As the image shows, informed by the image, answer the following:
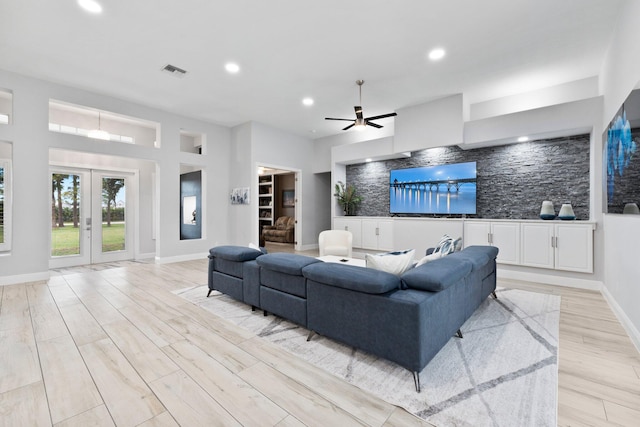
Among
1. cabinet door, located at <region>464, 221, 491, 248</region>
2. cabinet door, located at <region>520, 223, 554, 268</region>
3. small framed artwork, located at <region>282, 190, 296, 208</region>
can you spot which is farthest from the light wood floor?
small framed artwork, located at <region>282, 190, 296, 208</region>

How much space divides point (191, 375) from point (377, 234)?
17.1 ft

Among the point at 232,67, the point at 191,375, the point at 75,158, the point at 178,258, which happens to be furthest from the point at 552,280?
the point at 75,158

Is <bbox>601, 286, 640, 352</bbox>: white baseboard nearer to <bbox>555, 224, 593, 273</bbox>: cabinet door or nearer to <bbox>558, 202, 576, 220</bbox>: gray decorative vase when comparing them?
<bbox>555, 224, 593, 273</bbox>: cabinet door

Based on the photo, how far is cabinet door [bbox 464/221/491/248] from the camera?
4949mm

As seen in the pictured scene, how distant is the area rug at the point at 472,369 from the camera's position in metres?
1.60

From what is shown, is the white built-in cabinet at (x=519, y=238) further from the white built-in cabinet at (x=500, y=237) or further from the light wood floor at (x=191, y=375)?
the light wood floor at (x=191, y=375)

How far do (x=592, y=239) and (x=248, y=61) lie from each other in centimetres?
564

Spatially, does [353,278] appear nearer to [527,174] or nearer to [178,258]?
[527,174]

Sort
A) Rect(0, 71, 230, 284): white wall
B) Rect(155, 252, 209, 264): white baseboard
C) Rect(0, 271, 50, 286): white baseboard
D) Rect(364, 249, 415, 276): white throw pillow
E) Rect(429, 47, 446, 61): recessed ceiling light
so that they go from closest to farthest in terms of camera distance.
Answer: Rect(364, 249, 415, 276): white throw pillow
Rect(429, 47, 446, 61): recessed ceiling light
Rect(0, 271, 50, 286): white baseboard
Rect(0, 71, 230, 284): white wall
Rect(155, 252, 209, 264): white baseboard

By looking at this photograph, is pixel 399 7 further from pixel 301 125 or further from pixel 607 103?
pixel 301 125

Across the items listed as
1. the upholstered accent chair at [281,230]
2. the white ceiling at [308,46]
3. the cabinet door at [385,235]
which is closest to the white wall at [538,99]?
the white ceiling at [308,46]

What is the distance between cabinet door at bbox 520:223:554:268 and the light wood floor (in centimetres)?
123

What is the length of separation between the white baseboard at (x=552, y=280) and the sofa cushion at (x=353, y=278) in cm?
388

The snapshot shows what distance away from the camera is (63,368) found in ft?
6.68
